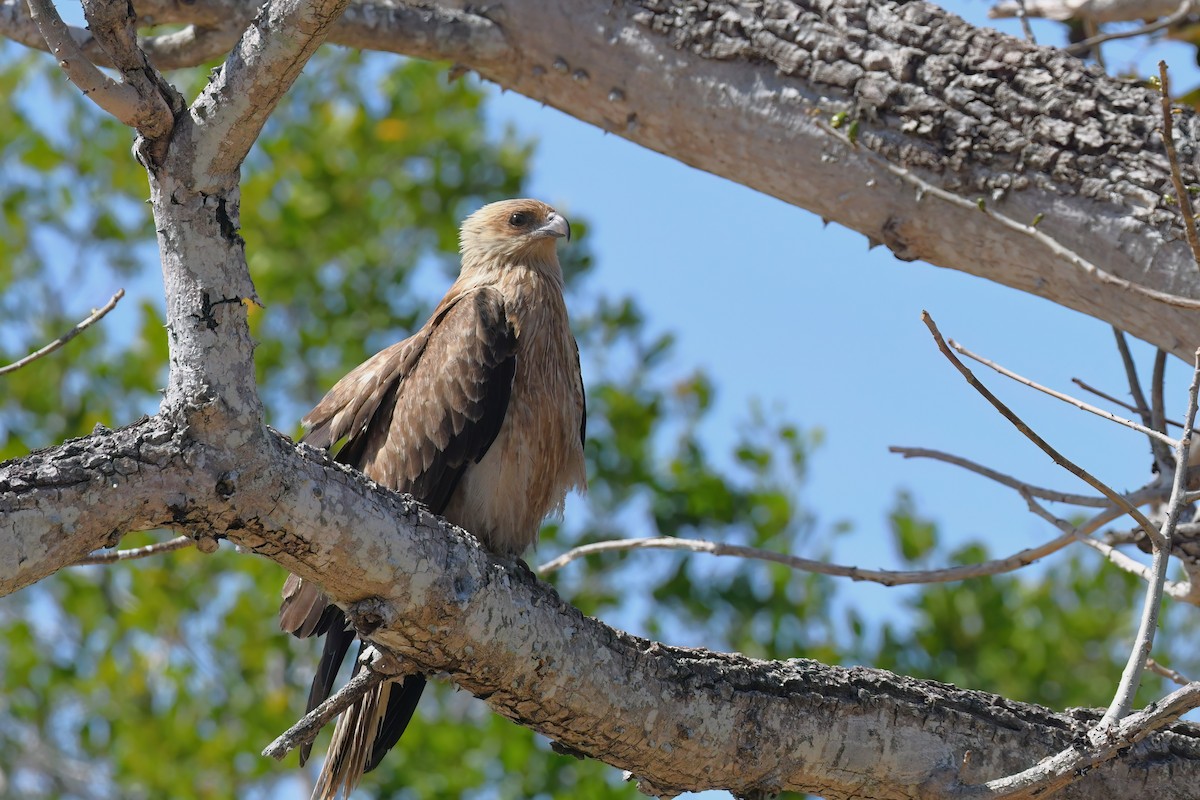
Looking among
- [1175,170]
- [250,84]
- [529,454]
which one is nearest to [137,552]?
[529,454]

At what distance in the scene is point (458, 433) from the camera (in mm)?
4078

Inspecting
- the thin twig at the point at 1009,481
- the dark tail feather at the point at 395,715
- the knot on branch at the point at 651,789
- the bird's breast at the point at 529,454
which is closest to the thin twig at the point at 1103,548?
the thin twig at the point at 1009,481

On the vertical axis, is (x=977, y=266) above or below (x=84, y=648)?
below

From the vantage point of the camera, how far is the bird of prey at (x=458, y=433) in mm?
3863

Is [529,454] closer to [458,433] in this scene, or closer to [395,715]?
[458,433]

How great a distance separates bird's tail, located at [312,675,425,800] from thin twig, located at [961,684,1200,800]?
169 cm

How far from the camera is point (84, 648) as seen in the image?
10648mm

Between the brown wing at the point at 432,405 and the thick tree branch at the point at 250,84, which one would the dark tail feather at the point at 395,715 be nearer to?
the brown wing at the point at 432,405

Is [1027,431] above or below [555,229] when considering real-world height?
below

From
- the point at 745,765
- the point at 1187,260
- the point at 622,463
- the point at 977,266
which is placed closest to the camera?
the point at 745,765

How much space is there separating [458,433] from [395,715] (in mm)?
864

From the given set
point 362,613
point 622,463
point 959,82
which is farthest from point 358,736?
point 622,463

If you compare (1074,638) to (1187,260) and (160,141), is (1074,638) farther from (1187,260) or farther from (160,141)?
(160,141)

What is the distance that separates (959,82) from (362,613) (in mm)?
2196
